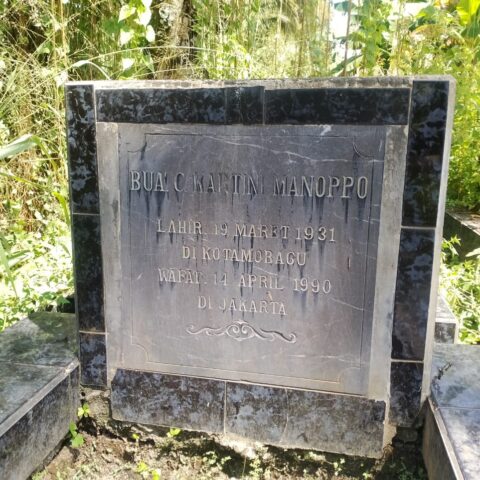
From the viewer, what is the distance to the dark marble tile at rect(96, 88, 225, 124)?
171 cm

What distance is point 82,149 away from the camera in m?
1.82

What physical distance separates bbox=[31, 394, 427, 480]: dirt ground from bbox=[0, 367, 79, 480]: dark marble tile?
0.32ft

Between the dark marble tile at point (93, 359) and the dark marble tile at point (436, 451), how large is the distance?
4.15 ft

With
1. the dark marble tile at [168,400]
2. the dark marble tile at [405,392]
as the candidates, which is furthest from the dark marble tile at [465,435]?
the dark marble tile at [168,400]

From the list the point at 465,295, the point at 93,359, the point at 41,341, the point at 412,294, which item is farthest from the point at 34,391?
the point at 465,295

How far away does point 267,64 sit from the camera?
3.94 metres

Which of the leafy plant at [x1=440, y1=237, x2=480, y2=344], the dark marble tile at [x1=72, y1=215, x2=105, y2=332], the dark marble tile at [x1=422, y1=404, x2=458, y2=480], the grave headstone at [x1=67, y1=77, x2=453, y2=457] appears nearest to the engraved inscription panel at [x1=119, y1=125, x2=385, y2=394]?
the grave headstone at [x1=67, y1=77, x2=453, y2=457]

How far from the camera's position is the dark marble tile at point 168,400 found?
1898 millimetres

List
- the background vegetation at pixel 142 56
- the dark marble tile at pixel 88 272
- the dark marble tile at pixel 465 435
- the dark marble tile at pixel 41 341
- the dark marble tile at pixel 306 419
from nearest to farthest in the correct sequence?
the dark marble tile at pixel 465 435, the dark marble tile at pixel 306 419, the dark marble tile at pixel 88 272, the dark marble tile at pixel 41 341, the background vegetation at pixel 142 56

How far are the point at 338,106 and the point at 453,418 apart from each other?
3.69 ft

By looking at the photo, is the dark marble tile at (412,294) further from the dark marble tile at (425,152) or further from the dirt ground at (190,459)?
the dirt ground at (190,459)

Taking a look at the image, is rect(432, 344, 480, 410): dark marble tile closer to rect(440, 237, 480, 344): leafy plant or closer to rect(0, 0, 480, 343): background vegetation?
rect(440, 237, 480, 344): leafy plant

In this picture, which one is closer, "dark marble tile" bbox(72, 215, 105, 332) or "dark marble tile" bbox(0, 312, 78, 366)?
"dark marble tile" bbox(72, 215, 105, 332)

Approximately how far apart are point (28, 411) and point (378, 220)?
138cm
